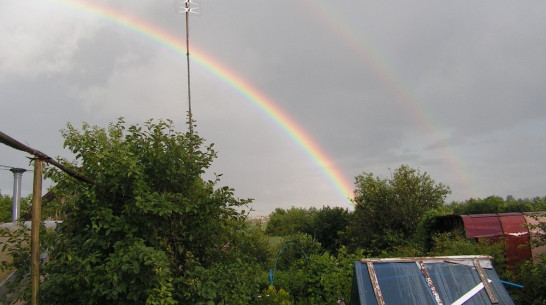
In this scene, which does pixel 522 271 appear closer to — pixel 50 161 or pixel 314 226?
pixel 50 161

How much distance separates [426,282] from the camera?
5.48 meters

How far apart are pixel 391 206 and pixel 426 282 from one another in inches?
654

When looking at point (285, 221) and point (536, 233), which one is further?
point (285, 221)

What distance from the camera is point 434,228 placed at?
1516cm

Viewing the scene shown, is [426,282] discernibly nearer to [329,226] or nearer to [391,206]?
[391,206]

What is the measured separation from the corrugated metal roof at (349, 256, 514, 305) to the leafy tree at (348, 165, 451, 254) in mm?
14021

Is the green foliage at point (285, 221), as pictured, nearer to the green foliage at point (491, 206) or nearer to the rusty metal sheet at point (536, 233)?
the green foliage at point (491, 206)

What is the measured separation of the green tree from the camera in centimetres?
532

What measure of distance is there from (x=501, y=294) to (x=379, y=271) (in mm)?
1592

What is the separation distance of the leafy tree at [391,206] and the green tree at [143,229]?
14738 millimetres

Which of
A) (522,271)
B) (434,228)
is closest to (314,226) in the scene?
(434,228)

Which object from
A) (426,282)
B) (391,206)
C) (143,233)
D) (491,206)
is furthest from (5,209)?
(491,206)

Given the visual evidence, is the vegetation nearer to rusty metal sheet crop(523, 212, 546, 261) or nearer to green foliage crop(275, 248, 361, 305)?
rusty metal sheet crop(523, 212, 546, 261)

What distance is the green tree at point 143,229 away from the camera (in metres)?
5.32
